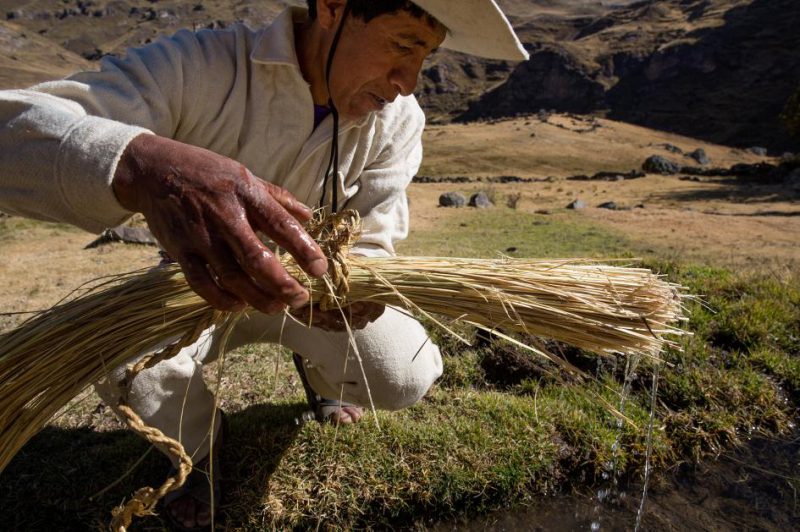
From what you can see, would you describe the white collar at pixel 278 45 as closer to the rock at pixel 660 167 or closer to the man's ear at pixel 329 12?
the man's ear at pixel 329 12

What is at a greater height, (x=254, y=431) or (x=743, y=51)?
(x=743, y=51)

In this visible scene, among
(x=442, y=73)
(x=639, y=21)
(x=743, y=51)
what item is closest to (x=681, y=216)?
(x=743, y=51)

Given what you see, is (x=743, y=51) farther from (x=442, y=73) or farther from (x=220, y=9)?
(x=220, y=9)

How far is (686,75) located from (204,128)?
57.7 metres

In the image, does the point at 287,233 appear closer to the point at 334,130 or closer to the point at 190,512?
the point at 334,130

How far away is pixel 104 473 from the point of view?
208 cm

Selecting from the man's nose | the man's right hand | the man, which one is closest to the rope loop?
the man

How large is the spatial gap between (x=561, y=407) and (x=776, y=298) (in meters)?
1.90

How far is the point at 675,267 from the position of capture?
4.03 m

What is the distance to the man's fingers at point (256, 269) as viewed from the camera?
3.71ft

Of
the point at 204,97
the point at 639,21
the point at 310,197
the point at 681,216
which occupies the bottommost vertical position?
the point at 681,216

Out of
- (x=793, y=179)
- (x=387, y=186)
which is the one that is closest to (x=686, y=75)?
(x=793, y=179)

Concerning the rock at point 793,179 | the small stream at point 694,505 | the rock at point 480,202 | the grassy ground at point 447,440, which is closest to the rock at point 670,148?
the rock at point 793,179

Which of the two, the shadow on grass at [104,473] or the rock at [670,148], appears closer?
the shadow on grass at [104,473]
